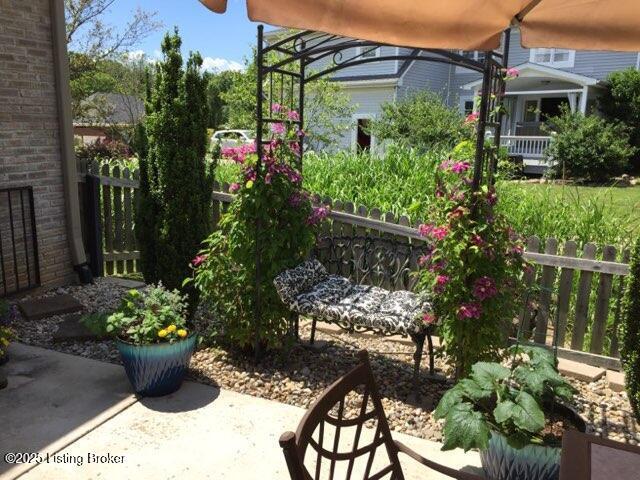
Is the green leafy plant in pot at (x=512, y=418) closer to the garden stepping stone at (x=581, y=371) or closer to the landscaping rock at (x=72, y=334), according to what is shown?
the garden stepping stone at (x=581, y=371)

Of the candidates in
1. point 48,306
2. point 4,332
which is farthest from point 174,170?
point 48,306

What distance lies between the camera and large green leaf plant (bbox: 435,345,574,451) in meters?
2.41

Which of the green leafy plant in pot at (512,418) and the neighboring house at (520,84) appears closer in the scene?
the green leafy plant in pot at (512,418)

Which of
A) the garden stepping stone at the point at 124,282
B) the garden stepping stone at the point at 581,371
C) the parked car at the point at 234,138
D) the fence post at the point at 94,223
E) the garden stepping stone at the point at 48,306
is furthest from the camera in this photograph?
the fence post at the point at 94,223

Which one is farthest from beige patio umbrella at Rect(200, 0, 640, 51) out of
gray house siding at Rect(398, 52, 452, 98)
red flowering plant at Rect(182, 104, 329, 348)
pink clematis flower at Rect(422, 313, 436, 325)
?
gray house siding at Rect(398, 52, 452, 98)

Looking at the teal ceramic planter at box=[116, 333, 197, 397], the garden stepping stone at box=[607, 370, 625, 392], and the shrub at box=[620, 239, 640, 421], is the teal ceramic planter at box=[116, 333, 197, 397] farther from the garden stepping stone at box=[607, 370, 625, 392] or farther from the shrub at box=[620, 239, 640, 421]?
the garden stepping stone at box=[607, 370, 625, 392]

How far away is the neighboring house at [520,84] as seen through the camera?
64.9ft

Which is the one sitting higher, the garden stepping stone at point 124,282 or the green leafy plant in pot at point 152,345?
the green leafy plant in pot at point 152,345

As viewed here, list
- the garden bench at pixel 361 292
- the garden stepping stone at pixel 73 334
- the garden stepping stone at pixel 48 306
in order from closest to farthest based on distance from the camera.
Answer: the garden bench at pixel 361 292 → the garden stepping stone at pixel 73 334 → the garden stepping stone at pixel 48 306

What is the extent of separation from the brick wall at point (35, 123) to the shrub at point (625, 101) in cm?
1813

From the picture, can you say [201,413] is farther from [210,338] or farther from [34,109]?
[34,109]

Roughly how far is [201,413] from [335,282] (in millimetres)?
1472

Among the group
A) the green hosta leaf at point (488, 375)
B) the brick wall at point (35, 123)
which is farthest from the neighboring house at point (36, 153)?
the green hosta leaf at point (488, 375)

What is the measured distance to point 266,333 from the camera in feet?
13.2
